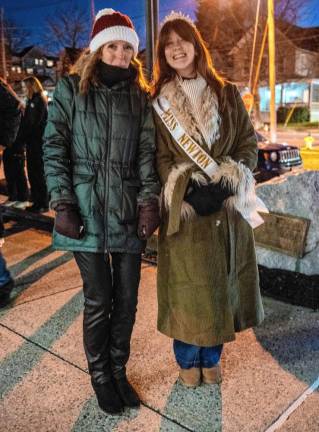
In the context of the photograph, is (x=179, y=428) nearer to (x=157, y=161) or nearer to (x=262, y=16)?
(x=157, y=161)

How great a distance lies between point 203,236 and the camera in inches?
106

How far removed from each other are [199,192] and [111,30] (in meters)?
0.95

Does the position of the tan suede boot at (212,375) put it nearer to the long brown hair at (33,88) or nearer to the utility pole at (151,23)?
the utility pole at (151,23)

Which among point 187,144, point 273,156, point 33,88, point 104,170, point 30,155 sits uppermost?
point 33,88

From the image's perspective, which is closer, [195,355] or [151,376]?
[195,355]

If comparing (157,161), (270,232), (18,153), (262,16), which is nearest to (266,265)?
(270,232)

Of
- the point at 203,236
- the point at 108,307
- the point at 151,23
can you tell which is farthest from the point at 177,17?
the point at 151,23

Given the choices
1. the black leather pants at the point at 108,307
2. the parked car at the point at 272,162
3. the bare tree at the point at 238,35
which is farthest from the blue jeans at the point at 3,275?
the bare tree at the point at 238,35

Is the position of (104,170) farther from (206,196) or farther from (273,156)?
(273,156)

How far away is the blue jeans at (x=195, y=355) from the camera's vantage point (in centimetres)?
286

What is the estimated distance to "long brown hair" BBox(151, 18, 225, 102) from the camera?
8.70 feet

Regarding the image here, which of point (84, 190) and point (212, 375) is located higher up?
point (84, 190)

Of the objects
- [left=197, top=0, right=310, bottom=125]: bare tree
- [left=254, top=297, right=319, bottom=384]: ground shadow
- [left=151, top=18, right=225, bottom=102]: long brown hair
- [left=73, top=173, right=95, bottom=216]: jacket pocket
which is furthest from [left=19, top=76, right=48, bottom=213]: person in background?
[left=197, top=0, right=310, bottom=125]: bare tree

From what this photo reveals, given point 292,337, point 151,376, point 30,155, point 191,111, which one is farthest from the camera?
point 30,155
